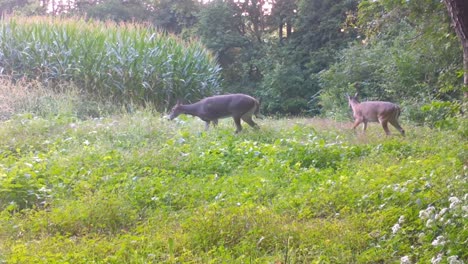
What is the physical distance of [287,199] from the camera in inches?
249

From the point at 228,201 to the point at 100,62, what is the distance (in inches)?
413

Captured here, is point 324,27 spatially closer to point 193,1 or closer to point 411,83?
point 193,1

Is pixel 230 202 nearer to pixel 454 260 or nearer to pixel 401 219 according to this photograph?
pixel 401 219

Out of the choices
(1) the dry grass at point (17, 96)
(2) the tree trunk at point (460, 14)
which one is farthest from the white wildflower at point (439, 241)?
(1) the dry grass at point (17, 96)

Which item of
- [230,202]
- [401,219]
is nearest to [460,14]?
[401,219]

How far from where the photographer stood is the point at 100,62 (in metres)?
15.8

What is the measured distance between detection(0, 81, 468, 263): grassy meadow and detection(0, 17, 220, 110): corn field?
5.62 m

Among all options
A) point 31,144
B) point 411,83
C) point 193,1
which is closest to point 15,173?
point 31,144

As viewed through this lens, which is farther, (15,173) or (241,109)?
(241,109)

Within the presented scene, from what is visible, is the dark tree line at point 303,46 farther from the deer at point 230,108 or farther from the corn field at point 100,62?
the corn field at point 100,62

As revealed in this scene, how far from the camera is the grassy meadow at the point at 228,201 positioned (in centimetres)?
480

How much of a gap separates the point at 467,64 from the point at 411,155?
6.27 feet

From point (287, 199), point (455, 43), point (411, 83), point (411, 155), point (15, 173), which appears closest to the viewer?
point (287, 199)

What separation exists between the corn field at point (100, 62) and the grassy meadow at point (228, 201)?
562 centimetres
